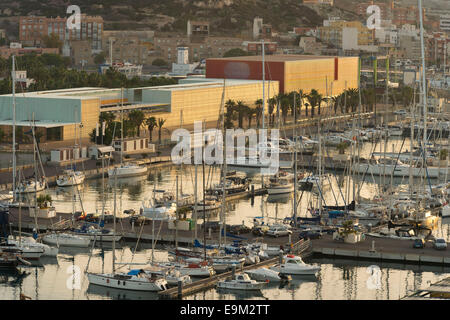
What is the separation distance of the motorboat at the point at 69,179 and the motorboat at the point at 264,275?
1760cm

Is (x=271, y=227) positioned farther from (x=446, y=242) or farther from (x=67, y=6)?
(x=67, y=6)

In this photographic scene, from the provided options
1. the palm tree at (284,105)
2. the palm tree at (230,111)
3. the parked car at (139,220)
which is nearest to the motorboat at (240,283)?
the parked car at (139,220)

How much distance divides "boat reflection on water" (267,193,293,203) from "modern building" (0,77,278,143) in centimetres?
782

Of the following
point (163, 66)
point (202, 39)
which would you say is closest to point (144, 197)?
point (163, 66)

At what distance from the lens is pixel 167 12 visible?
565 ft

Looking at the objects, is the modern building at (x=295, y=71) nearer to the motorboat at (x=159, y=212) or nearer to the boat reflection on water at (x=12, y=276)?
the motorboat at (x=159, y=212)

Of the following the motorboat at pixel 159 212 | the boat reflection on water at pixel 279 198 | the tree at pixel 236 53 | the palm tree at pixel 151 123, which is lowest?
the boat reflection on water at pixel 279 198

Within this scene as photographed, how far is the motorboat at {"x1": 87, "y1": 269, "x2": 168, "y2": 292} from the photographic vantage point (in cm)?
3203

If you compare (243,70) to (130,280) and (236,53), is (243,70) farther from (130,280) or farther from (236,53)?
(130,280)

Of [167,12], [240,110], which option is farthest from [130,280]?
[167,12]

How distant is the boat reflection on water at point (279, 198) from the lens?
48.0 m

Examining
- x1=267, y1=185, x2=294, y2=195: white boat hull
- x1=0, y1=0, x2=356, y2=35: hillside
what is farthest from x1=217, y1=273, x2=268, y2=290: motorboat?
x1=0, y1=0, x2=356, y2=35: hillside

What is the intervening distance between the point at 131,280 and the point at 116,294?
553mm

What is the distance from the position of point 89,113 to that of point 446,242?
2934 cm
